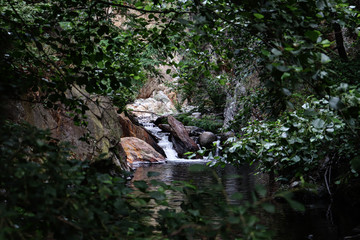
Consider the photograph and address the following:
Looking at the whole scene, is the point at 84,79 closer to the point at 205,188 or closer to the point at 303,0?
the point at 205,188

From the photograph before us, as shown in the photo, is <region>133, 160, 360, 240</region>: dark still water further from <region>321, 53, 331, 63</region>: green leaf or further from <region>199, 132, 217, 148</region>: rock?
<region>199, 132, 217, 148</region>: rock

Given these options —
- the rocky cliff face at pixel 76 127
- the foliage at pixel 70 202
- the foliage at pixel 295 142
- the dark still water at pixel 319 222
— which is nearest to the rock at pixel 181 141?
the rocky cliff face at pixel 76 127

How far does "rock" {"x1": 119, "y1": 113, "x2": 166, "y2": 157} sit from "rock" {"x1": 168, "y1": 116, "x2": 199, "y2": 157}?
115 centimetres

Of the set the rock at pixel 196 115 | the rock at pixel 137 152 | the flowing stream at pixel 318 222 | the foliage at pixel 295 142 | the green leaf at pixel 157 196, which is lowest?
the flowing stream at pixel 318 222

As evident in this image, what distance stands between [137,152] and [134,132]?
7.34ft

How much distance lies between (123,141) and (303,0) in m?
14.1

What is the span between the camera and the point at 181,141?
18750 millimetres

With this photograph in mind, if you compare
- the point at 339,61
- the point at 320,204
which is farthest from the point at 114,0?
the point at 339,61

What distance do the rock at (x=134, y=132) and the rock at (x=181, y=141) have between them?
3.78 ft

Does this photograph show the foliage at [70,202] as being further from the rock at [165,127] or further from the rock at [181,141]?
the rock at [165,127]

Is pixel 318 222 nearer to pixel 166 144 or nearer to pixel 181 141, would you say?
pixel 181 141

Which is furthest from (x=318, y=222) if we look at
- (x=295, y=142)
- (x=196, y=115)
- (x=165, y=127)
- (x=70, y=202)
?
(x=196, y=115)

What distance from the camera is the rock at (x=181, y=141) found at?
60.2 feet

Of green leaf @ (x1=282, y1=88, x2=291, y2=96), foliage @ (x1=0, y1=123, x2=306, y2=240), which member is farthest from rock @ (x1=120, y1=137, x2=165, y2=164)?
green leaf @ (x1=282, y1=88, x2=291, y2=96)
